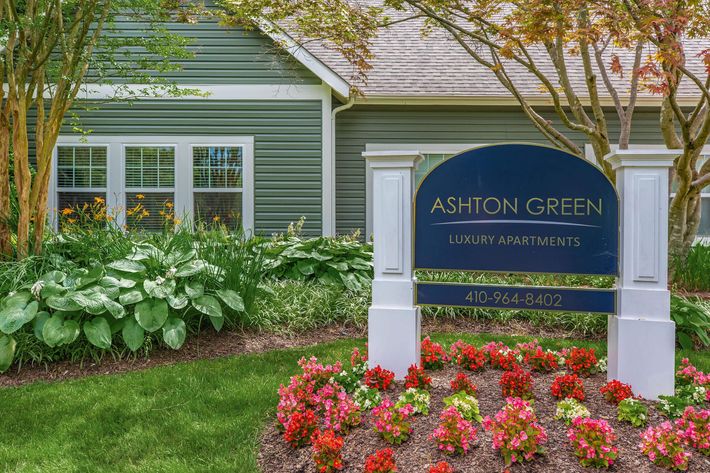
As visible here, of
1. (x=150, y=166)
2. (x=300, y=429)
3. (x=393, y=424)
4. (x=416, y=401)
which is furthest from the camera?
(x=150, y=166)

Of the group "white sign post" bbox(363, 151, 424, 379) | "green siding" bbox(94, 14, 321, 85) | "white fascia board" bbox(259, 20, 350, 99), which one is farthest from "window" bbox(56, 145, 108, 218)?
"white sign post" bbox(363, 151, 424, 379)

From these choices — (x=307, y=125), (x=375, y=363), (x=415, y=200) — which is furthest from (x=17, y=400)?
(x=307, y=125)

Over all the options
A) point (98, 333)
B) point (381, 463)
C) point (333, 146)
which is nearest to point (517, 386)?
point (381, 463)

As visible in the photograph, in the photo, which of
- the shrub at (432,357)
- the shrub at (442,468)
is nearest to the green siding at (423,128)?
the shrub at (432,357)

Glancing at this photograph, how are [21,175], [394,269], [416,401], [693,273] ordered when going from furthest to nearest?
[693,273]
[21,175]
[394,269]
[416,401]

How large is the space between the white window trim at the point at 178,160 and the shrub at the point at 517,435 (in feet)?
23.6

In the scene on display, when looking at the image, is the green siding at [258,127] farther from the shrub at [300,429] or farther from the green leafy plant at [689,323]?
the shrub at [300,429]

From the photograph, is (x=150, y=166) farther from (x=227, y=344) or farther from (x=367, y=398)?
(x=367, y=398)

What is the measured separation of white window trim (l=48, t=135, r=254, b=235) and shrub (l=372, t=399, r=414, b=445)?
6.83m

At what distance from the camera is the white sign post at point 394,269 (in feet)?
11.1

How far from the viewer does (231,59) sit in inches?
359

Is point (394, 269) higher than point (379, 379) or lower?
higher

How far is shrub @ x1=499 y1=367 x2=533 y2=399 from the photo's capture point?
3.03m

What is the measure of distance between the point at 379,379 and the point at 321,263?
3.42 meters
